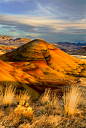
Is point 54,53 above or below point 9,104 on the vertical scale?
above

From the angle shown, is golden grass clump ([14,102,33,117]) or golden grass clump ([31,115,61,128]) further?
golden grass clump ([14,102,33,117])

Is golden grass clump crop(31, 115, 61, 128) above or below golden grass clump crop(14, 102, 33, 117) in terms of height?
below

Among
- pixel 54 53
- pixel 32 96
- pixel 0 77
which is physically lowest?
pixel 32 96

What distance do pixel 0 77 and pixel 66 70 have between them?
34.6ft

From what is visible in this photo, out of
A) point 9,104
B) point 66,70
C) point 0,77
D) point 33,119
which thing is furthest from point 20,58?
point 33,119

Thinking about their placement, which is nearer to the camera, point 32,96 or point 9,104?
point 9,104

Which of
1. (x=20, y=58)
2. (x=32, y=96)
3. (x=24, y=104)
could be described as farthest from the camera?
(x=20, y=58)

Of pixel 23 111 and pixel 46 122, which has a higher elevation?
pixel 23 111

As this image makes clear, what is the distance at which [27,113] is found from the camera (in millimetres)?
4375

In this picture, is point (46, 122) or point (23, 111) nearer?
point (46, 122)

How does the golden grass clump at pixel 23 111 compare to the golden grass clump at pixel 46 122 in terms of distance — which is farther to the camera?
the golden grass clump at pixel 23 111

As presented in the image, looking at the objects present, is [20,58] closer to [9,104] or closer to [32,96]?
[32,96]

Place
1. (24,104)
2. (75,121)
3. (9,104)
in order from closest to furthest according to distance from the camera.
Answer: (75,121) < (24,104) < (9,104)

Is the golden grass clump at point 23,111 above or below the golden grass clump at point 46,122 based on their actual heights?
above
